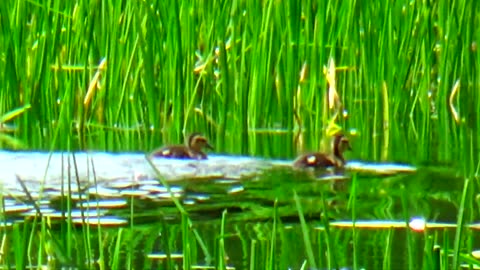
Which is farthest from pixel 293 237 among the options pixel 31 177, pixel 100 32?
pixel 100 32

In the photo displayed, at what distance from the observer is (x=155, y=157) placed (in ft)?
20.9

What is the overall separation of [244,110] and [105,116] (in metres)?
0.77

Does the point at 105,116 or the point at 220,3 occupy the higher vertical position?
the point at 220,3

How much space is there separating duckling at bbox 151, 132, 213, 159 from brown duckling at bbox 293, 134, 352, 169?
1.44ft

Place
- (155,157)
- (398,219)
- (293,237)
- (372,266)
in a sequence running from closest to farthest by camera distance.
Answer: (372,266), (293,237), (398,219), (155,157)

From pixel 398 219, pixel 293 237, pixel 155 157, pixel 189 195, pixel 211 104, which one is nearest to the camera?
pixel 293 237

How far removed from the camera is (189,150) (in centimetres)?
641

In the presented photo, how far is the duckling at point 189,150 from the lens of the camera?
629 cm

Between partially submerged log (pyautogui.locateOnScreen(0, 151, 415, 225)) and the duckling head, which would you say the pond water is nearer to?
partially submerged log (pyautogui.locateOnScreen(0, 151, 415, 225))

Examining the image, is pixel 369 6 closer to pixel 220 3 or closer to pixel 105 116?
pixel 220 3

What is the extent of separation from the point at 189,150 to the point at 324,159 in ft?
2.04

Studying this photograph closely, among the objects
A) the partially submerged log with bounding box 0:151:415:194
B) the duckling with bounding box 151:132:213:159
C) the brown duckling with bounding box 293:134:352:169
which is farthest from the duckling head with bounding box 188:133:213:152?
the brown duckling with bounding box 293:134:352:169

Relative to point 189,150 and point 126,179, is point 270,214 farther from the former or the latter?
point 189,150

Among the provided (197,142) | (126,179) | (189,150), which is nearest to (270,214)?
(126,179)
